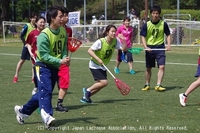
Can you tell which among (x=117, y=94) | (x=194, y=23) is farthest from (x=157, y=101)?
(x=194, y=23)

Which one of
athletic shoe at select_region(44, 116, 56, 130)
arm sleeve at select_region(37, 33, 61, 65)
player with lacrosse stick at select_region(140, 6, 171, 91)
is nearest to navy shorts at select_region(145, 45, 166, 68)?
player with lacrosse stick at select_region(140, 6, 171, 91)

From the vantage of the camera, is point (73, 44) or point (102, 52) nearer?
point (73, 44)

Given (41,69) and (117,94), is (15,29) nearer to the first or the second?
(117,94)

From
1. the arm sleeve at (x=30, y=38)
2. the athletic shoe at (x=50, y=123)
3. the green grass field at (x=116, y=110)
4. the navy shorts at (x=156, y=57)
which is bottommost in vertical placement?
the green grass field at (x=116, y=110)

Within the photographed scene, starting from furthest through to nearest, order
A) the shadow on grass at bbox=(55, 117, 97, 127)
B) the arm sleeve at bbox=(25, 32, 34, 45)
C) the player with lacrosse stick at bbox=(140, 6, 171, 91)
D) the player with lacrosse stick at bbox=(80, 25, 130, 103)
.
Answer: the player with lacrosse stick at bbox=(140, 6, 171, 91)
the arm sleeve at bbox=(25, 32, 34, 45)
the player with lacrosse stick at bbox=(80, 25, 130, 103)
the shadow on grass at bbox=(55, 117, 97, 127)

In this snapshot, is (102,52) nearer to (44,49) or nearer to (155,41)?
(155,41)

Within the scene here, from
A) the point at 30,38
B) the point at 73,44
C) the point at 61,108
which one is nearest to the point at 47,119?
the point at 73,44

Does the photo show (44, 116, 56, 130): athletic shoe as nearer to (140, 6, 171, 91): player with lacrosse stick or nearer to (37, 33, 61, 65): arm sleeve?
(37, 33, 61, 65): arm sleeve

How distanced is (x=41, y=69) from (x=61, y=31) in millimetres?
→ 701

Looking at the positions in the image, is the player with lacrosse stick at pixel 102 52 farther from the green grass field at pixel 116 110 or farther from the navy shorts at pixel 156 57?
the navy shorts at pixel 156 57

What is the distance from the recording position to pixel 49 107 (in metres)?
7.95

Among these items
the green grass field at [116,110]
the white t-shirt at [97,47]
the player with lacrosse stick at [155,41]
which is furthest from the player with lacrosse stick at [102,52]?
the player with lacrosse stick at [155,41]

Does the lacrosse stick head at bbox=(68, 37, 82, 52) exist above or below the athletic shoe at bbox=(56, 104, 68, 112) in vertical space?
above

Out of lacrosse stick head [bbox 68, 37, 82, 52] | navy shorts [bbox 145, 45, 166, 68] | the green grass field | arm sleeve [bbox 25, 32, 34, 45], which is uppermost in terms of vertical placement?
lacrosse stick head [bbox 68, 37, 82, 52]
